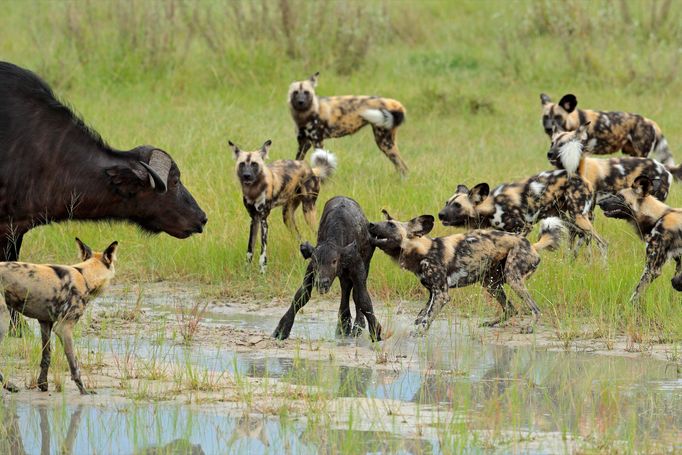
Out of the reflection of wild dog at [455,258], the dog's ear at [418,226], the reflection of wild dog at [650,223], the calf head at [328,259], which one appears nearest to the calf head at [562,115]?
the reflection of wild dog at [650,223]

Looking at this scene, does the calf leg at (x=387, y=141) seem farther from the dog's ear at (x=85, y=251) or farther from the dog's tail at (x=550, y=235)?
the dog's ear at (x=85, y=251)

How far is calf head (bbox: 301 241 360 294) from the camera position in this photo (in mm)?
7361

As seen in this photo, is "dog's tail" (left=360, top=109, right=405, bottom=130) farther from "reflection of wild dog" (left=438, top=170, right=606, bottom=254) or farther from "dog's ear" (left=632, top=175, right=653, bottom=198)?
"dog's ear" (left=632, top=175, right=653, bottom=198)

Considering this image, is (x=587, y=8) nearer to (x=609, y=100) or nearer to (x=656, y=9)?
(x=656, y=9)

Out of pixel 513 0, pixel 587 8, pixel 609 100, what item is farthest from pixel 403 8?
pixel 609 100

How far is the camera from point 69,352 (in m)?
6.26

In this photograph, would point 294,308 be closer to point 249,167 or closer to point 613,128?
point 249,167

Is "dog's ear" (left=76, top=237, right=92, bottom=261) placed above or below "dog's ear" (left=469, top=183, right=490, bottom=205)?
below

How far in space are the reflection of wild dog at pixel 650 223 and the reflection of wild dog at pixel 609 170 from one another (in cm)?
119

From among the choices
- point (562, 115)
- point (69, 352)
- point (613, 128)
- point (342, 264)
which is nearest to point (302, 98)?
point (562, 115)

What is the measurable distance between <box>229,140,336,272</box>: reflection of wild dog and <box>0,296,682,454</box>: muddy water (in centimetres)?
274

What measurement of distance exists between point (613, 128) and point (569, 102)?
0.50 metres

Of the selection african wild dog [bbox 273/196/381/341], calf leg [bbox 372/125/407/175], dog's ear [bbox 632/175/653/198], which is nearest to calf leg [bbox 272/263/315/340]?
african wild dog [bbox 273/196/381/341]

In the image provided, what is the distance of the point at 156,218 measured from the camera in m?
7.80
